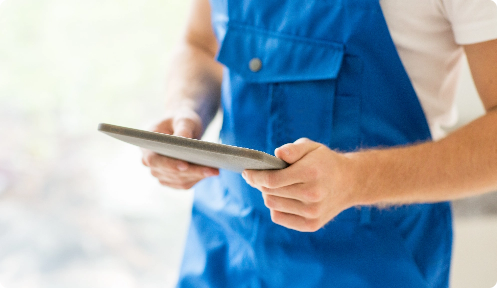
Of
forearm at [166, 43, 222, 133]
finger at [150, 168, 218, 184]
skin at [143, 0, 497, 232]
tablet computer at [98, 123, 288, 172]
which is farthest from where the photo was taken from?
forearm at [166, 43, 222, 133]

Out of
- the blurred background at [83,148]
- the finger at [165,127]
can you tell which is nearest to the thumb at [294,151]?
the finger at [165,127]

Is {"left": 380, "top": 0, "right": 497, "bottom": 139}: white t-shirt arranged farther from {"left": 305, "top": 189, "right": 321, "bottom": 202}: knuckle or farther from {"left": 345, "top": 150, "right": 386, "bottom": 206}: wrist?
{"left": 305, "top": 189, "right": 321, "bottom": 202}: knuckle

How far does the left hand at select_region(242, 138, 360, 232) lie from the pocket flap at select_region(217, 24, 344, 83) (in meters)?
0.18

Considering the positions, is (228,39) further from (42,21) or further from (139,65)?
(42,21)

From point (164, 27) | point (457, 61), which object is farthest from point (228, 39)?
point (164, 27)

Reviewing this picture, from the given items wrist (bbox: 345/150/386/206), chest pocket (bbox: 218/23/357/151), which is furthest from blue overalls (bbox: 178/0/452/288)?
wrist (bbox: 345/150/386/206)

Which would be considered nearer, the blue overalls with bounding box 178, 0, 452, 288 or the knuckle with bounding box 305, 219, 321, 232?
the knuckle with bounding box 305, 219, 321, 232

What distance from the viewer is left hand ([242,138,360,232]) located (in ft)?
1.92

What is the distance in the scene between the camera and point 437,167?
2.27 feet

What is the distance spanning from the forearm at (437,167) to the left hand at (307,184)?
4 centimetres

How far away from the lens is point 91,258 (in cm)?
176

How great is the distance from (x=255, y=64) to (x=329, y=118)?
0.55 ft

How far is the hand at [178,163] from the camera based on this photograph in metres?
0.83

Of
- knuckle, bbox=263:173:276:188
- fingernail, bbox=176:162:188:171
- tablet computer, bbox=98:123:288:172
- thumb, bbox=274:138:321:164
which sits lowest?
fingernail, bbox=176:162:188:171
